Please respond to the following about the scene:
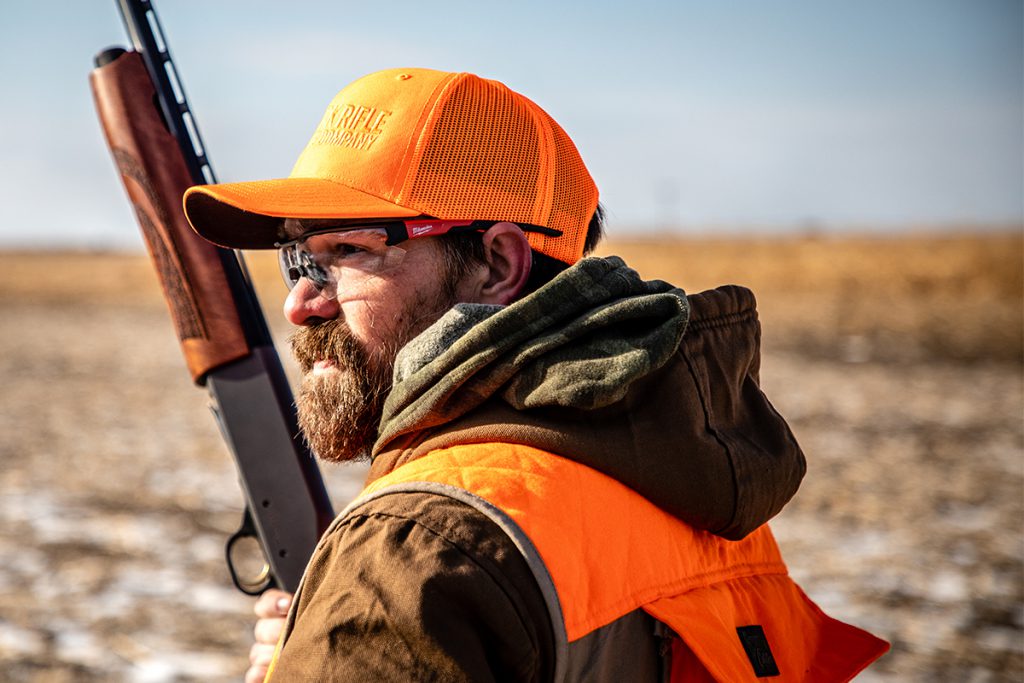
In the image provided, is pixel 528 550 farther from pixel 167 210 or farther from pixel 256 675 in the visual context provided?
pixel 167 210

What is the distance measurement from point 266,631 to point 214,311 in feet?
3.64

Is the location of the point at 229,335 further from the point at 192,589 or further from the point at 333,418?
the point at 192,589

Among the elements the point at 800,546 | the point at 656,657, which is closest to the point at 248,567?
the point at 800,546

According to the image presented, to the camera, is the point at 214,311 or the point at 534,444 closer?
the point at 534,444

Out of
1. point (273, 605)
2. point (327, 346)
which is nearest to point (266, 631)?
point (273, 605)

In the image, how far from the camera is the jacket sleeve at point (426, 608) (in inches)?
48.8

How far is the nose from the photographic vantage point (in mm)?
1942

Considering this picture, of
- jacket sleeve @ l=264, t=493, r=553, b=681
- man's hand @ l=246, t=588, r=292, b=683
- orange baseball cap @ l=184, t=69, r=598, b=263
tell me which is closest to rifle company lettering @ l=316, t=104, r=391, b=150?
orange baseball cap @ l=184, t=69, r=598, b=263

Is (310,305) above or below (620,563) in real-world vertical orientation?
above

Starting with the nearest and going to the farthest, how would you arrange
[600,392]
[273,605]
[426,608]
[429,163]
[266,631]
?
[426,608]
[600,392]
[429,163]
[266,631]
[273,605]

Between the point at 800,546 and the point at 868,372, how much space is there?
8.87 meters

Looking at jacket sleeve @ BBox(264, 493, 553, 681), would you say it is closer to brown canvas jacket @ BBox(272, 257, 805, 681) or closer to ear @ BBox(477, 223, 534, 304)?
brown canvas jacket @ BBox(272, 257, 805, 681)

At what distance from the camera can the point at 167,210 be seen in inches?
112

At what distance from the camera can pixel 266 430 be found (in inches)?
111
